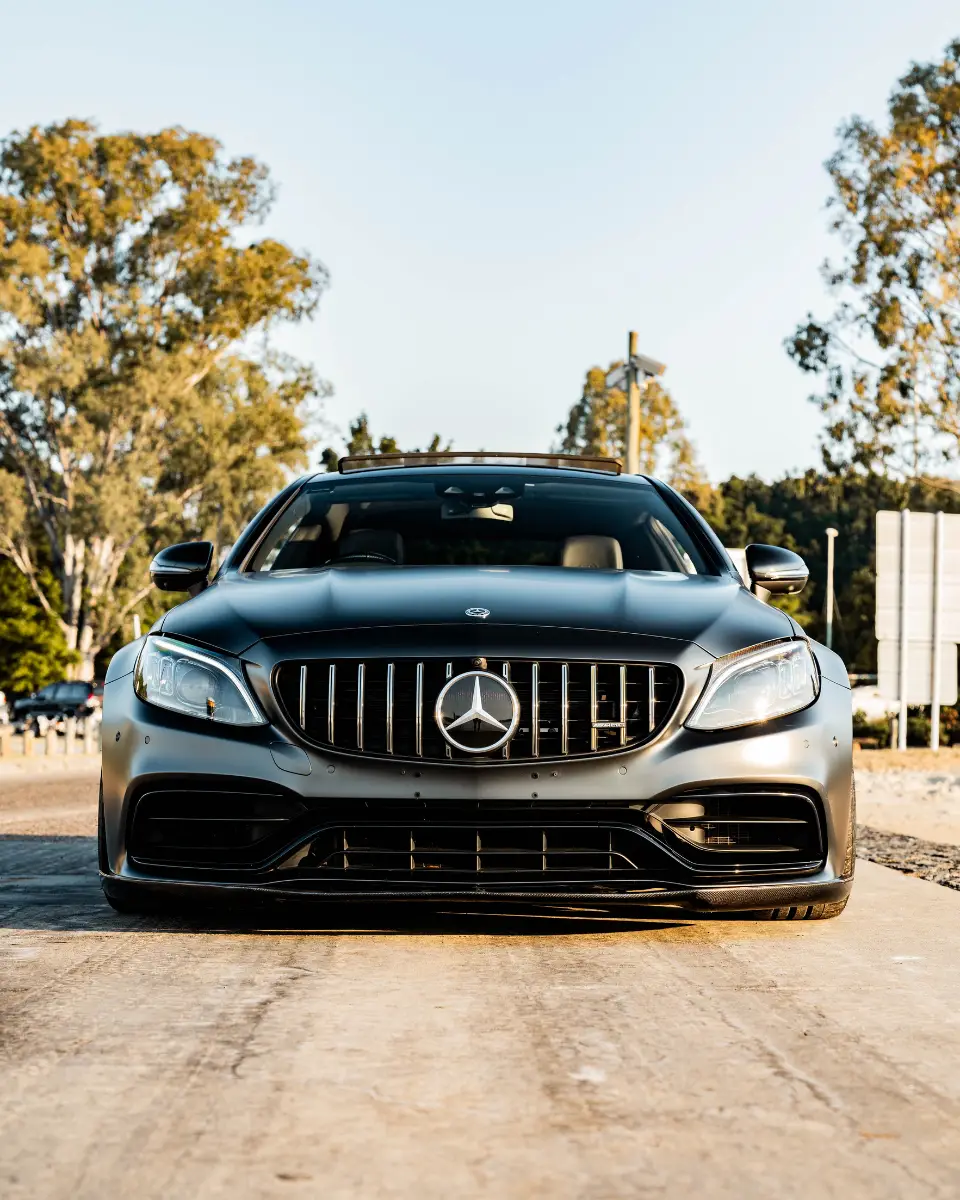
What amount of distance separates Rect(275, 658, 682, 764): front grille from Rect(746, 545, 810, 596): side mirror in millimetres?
1194

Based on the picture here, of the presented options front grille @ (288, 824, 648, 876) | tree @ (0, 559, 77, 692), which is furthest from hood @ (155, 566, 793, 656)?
tree @ (0, 559, 77, 692)

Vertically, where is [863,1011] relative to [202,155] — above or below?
below

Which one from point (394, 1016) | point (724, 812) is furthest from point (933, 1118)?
point (724, 812)

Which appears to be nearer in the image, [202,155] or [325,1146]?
[325,1146]

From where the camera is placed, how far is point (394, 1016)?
4.12m

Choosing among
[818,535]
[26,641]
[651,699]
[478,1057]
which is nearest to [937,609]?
[651,699]

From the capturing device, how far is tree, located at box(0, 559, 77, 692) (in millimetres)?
61156

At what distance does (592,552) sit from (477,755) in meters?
1.70

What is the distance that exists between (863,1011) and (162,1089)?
175 centimetres

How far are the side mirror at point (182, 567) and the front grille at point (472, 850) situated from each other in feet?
5.04

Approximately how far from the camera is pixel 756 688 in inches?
202

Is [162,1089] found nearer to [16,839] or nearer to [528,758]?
[528,758]

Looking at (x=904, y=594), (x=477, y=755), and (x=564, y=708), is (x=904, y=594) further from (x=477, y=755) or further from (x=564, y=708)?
(x=477, y=755)

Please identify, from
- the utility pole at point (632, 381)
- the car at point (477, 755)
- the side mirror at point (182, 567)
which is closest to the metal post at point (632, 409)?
the utility pole at point (632, 381)
